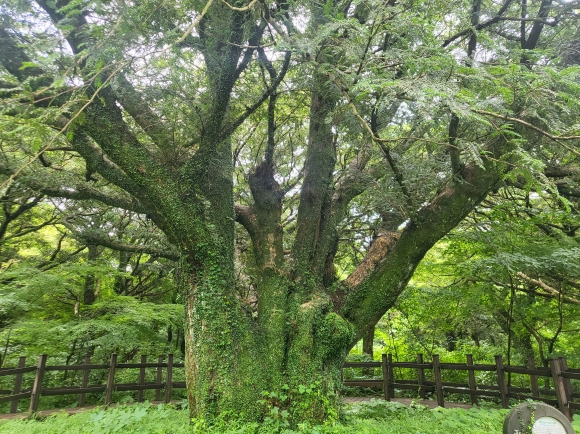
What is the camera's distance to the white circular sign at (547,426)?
2610 millimetres

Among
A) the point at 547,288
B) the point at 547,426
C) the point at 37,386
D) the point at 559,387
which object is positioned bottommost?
the point at 37,386

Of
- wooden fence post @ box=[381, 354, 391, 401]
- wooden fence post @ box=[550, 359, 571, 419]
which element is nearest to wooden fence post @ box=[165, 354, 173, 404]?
wooden fence post @ box=[381, 354, 391, 401]

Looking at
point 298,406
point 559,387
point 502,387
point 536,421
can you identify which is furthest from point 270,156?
point 502,387

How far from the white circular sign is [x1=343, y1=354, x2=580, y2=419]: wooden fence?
3040 millimetres

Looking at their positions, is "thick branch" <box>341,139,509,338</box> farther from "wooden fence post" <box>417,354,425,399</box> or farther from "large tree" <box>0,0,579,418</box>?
"wooden fence post" <box>417,354,425,399</box>

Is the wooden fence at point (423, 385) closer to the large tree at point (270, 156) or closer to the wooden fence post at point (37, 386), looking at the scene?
the wooden fence post at point (37, 386)

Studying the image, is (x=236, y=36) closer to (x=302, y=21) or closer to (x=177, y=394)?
(x=302, y=21)

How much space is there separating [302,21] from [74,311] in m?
8.13

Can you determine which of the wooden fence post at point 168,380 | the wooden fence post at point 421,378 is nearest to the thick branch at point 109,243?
the wooden fence post at point 168,380

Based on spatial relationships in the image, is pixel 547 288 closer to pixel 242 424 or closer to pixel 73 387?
pixel 242 424

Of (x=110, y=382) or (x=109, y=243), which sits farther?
(x=109, y=243)

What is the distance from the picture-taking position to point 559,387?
5.16 metres

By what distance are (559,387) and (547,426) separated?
343cm

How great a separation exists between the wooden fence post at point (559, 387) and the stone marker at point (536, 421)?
10.7 ft
